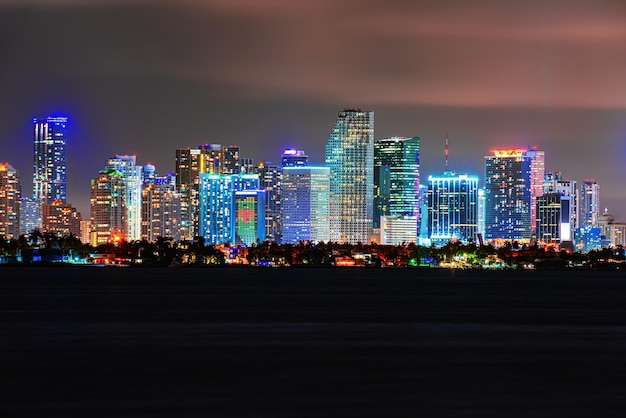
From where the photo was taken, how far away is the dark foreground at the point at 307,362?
39.1 metres

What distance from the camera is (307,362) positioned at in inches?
2095

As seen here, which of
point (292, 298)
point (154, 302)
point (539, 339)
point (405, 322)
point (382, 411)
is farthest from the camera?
point (292, 298)

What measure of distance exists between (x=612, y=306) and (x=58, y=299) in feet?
182

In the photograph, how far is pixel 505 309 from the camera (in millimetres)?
106438

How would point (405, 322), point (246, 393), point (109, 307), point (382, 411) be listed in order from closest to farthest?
point (382, 411) → point (246, 393) → point (405, 322) → point (109, 307)

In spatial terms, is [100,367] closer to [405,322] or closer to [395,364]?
[395,364]

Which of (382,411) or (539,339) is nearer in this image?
(382,411)

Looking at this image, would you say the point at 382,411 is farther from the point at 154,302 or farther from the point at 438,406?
the point at 154,302

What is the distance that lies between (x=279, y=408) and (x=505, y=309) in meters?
70.7

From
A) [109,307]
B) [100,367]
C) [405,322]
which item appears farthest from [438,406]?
[109,307]

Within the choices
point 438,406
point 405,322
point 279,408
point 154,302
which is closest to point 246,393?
point 279,408

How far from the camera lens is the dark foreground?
3909cm

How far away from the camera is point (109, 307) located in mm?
103875

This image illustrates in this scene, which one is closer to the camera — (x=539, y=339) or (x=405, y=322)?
(x=539, y=339)
